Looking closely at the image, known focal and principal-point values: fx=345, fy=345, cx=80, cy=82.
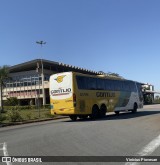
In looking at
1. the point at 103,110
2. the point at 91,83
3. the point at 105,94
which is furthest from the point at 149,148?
the point at 105,94

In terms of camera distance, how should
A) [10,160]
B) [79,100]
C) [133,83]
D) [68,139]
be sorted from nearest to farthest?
[10,160] → [68,139] → [79,100] → [133,83]

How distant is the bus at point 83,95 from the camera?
78.9 feet

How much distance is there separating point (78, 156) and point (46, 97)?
80.6 meters

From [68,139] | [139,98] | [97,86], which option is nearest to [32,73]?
[139,98]

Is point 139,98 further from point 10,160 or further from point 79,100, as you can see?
point 10,160

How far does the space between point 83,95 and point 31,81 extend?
69.0 meters

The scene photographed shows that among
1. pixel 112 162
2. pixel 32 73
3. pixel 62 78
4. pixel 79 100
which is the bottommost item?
pixel 112 162

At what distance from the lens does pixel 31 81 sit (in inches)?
3639

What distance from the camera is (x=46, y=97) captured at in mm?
89375

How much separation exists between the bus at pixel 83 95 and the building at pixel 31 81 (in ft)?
187

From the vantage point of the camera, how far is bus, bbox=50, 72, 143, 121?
24062 mm

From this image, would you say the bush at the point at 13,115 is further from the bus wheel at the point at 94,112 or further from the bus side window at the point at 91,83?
the bus side window at the point at 91,83

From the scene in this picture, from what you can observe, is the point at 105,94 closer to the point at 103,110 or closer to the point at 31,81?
the point at 103,110

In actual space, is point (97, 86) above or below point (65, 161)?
above
